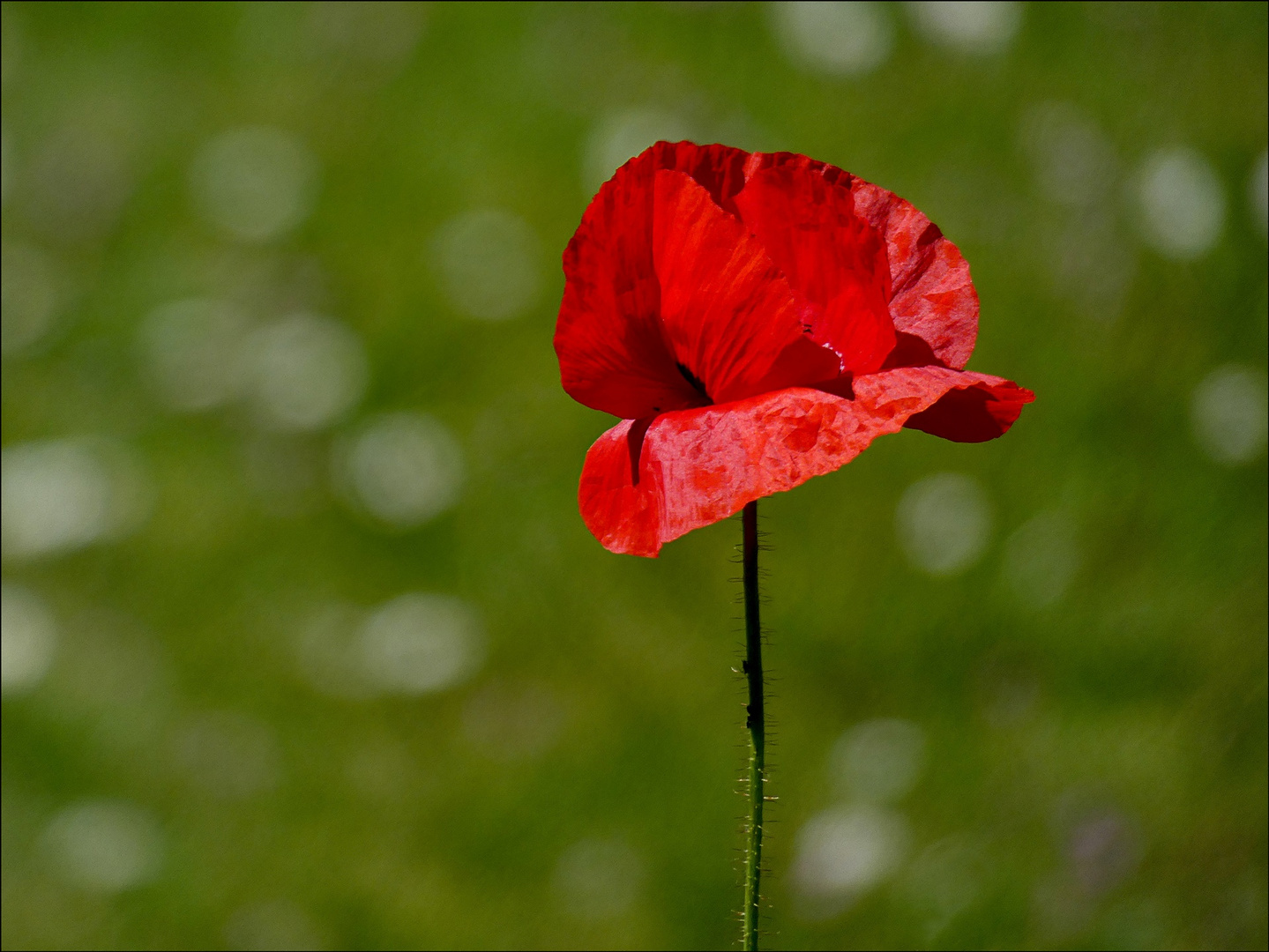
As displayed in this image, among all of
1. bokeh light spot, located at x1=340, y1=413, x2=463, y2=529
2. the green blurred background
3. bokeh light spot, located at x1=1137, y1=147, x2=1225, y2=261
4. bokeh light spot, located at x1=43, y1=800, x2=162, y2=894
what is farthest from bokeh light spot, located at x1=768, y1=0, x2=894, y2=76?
bokeh light spot, located at x1=43, y1=800, x2=162, y2=894

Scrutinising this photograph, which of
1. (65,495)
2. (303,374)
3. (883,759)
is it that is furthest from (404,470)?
(883,759)

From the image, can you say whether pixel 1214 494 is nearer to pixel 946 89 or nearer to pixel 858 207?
pixel 946 89

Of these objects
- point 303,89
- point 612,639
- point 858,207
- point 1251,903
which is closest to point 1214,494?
A: point 1251,903

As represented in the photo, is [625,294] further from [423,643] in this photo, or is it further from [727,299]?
[423,643]

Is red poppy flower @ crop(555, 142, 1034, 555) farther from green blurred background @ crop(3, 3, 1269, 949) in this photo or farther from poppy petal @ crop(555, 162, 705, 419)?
green blurred background @ crop(3, 3, 1269, 949)

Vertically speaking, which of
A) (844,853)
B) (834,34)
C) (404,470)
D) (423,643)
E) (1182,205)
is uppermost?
(834,34)
